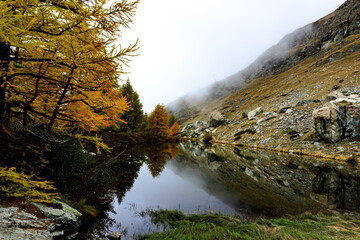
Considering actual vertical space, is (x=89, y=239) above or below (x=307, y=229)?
above

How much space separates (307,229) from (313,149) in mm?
25293

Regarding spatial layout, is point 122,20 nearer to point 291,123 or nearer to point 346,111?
point 346,111

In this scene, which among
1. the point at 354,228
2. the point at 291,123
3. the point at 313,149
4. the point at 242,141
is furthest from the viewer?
the point at 242,141

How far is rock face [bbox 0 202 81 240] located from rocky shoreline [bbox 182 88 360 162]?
1043 inches

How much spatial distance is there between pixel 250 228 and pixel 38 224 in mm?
6011

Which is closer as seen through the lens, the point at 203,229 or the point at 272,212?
the point at 203,229

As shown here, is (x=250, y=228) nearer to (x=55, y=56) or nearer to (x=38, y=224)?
(x=38, y=224)

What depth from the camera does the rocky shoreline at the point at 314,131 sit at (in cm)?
2470

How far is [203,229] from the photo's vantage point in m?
5.89

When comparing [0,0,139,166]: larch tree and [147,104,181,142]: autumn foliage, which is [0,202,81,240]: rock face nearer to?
[0,0,139,166]: larch tree

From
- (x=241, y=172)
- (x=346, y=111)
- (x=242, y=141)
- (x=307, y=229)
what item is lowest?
(x=242, y=141)

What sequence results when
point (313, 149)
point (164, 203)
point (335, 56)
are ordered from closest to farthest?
point (164, 203), point (313, 149), point (335, 56)

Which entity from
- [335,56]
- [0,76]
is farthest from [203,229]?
[335,56]

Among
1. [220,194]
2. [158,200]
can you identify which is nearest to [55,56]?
[158,200]
